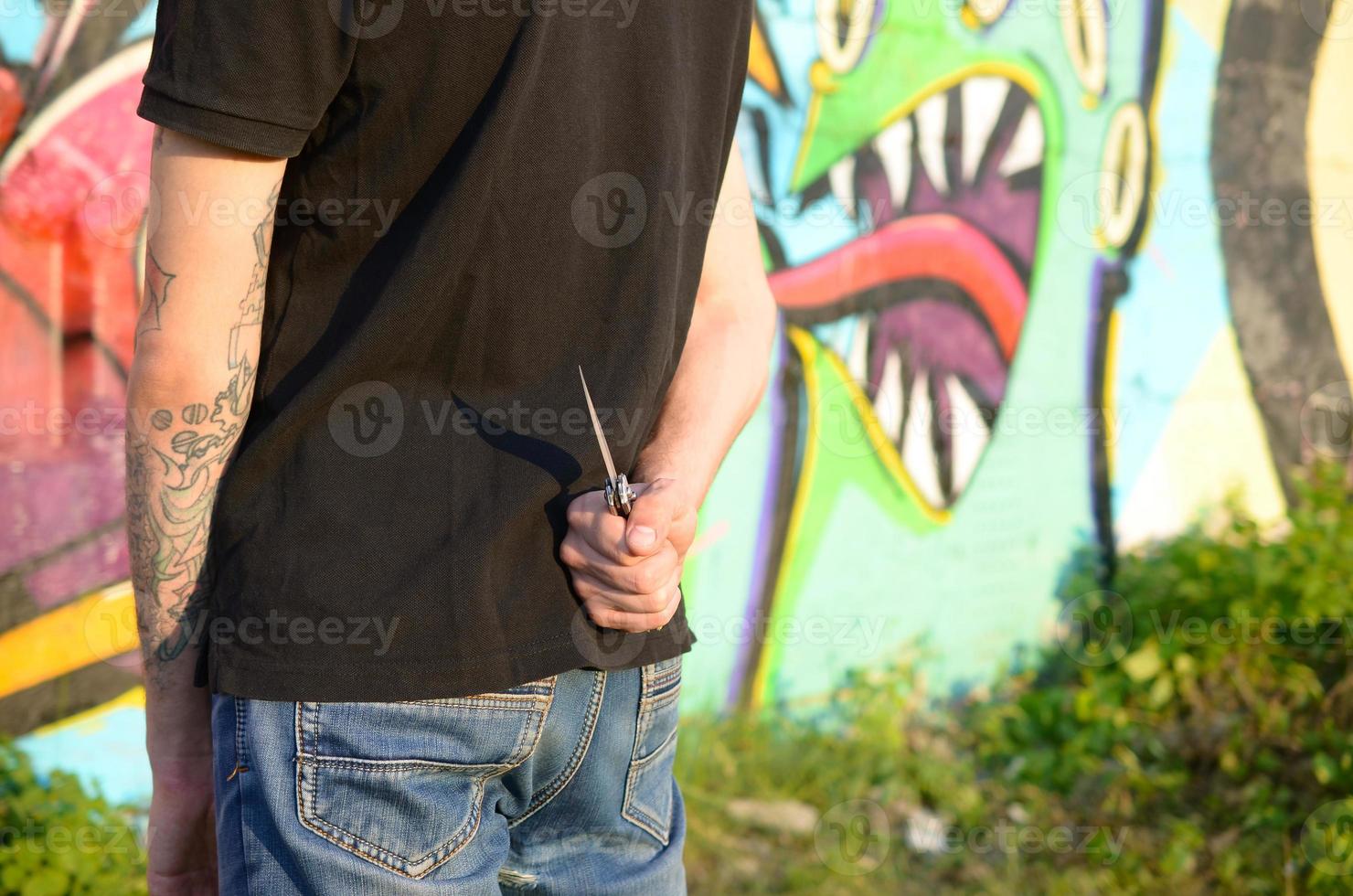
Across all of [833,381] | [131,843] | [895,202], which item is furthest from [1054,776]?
[131,843]

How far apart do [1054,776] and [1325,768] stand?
802 mm

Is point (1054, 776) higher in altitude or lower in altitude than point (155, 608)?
lower

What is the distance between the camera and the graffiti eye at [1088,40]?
430 cm

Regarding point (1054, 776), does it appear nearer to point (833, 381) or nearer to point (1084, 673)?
point (1084, 673)

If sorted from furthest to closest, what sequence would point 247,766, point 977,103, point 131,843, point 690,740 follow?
point 977,103, point 690,740, point 131,843, point 247,766

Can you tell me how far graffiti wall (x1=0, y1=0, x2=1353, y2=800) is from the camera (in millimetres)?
2695

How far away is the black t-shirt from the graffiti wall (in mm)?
1939

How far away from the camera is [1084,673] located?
13.6ft

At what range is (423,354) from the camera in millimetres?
1084

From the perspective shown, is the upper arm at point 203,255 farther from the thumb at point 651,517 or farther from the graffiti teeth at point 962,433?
the graffiti teeth at point 962,433
